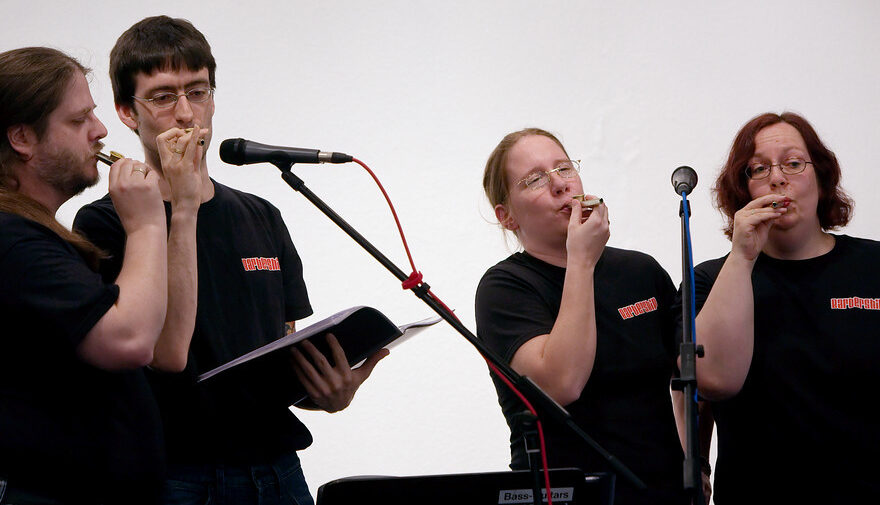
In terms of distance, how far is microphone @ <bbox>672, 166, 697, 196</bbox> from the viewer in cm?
168

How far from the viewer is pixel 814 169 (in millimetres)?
2049

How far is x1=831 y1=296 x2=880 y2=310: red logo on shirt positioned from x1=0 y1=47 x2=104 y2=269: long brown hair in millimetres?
1520

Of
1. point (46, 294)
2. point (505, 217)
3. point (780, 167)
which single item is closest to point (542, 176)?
point (505, 217)

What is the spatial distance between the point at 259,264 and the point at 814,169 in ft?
4.32

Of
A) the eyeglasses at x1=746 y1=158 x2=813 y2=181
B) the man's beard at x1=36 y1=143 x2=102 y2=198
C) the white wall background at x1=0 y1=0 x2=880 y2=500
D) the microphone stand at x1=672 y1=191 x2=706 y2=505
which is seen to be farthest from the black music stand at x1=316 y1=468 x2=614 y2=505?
the white wall background at x1=0 y1=0 x2=880 y2=500

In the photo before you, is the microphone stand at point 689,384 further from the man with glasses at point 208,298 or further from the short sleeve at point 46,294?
the short sleeve at point 46,294

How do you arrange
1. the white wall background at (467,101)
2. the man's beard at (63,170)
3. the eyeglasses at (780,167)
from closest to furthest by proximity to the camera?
1. the man's beard at (63,170)
2. the eyeglasses at (780,167)
3. the white wall background at (467,101)

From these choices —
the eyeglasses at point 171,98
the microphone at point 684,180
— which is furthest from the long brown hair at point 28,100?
the microphone at point 684,180

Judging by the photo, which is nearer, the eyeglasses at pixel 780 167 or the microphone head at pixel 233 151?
the microphone head at pixel 233 151

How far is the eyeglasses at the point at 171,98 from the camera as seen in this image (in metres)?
1.80

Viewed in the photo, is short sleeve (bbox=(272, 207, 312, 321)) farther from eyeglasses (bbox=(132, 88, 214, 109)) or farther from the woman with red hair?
the woman with red hair

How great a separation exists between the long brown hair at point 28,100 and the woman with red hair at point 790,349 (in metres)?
1.28

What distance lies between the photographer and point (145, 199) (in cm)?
146

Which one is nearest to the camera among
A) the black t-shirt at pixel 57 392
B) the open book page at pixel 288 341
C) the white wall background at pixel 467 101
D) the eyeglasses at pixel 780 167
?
the black t-shirt at pixel 57 392
